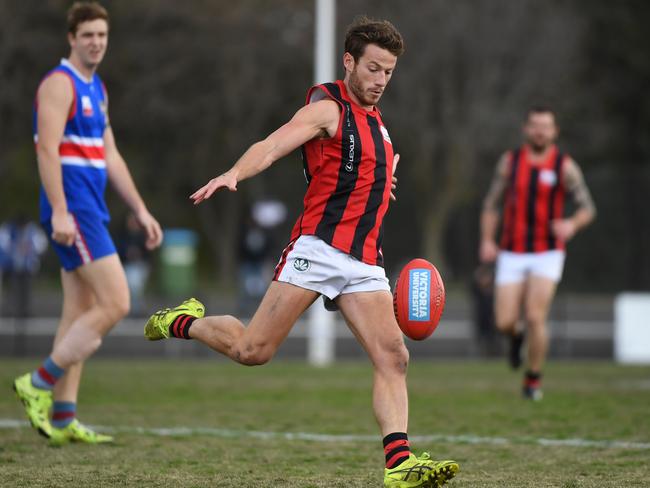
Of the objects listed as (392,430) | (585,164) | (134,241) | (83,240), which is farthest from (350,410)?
(585,164)

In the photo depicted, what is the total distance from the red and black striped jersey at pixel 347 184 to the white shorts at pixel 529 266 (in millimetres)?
4767

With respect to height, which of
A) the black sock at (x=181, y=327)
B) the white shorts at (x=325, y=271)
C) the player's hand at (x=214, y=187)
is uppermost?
the player's hand at (x=214, y=187)

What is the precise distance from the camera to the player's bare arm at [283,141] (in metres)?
5.05

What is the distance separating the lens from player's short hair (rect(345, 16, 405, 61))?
18.2 feet

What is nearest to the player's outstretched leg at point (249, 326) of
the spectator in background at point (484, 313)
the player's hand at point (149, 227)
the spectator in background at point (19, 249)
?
the player's hand at point (149, 227)

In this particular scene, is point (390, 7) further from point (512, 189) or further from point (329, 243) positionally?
point (329, 243)

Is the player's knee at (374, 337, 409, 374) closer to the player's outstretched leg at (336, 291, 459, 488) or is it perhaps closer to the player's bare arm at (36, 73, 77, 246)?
the player's outstretched leg at (336, 291, 459, 488)

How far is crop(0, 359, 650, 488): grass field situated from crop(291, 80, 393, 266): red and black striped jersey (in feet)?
3.66

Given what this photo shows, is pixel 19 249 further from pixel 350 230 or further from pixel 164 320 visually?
pixel 350 230

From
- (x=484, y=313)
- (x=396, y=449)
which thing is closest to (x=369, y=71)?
(x=396, y=449)

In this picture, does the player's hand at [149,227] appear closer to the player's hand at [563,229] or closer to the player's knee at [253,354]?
the player's knee at [253,354]

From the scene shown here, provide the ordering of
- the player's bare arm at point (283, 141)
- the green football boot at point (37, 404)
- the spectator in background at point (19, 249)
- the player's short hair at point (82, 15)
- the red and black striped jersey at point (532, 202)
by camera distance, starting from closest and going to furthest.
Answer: the player's bare arm at point (283, 141), the green football boot at point (37, 404), the player's short hair at point (82, 15), the red and black striped jersey at point (532, 202), the spectator in background at point (19, 249)

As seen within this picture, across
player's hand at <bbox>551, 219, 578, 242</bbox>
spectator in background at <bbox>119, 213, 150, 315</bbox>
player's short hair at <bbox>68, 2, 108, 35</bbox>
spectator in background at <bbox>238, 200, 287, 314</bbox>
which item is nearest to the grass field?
player's hand at <bbox>551, 219, 578, 242</bbox>

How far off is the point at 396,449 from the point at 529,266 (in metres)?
5.12
